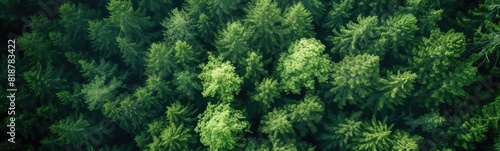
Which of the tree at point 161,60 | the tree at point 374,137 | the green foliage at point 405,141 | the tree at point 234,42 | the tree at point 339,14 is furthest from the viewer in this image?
Result: the tree at point 161,60

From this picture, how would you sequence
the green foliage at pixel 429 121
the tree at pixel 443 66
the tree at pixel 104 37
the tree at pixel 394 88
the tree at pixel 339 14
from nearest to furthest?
the tree at pixel 443 66, the tree at pixel 394 88, the green foliage at pixel 429 121, the tree at pixel 339 14, the tree at pixel 104 37

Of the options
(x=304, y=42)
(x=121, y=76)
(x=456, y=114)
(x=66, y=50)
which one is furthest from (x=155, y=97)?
(x=456, y=114)

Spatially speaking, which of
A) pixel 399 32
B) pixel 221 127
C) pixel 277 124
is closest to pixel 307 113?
pixel 277 124

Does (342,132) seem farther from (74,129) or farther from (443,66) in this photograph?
(74,129)

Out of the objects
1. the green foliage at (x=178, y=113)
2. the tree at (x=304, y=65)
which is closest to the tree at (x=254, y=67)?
the tree at (x=304, y=65)

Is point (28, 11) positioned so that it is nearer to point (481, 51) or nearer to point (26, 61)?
point (26, 61)

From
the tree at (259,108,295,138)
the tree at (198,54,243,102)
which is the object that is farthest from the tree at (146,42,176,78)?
the tree at (259,108,295,138)

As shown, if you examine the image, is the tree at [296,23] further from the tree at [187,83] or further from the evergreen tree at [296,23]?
the tree at [187,83]

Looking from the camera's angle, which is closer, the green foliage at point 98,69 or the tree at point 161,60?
the tree at point 161,60
